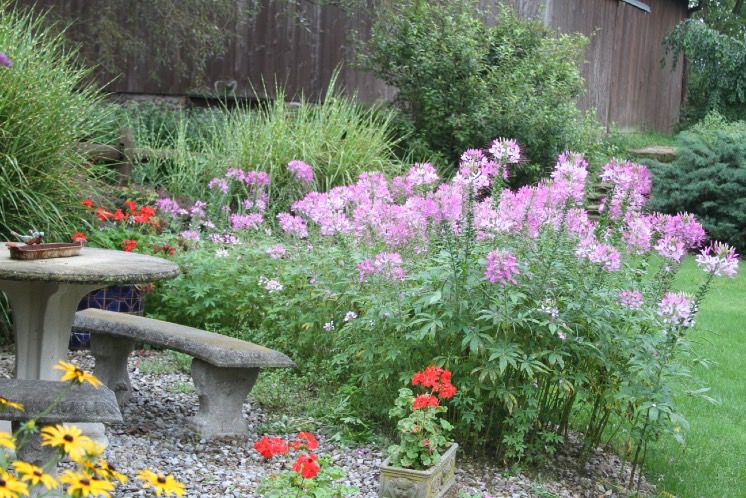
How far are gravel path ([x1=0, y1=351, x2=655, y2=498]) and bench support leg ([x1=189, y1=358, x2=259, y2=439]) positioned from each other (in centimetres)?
5

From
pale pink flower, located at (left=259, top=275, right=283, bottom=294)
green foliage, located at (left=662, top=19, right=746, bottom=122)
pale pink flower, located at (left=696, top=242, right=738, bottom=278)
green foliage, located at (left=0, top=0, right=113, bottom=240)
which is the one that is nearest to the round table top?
pale pink flower, located at (left=259, top=275, right=283, bottom=294)

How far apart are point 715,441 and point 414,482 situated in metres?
2.10

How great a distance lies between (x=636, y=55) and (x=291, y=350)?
14764 mm

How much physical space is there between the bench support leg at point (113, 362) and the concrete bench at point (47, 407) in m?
1.43

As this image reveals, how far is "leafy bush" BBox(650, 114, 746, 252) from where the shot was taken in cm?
1145

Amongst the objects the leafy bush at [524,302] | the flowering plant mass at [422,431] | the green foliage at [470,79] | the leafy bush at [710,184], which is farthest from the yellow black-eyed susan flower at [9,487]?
the leafy bush at [710,184]

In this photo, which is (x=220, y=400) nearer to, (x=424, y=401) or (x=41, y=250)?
(x=41, y=250)

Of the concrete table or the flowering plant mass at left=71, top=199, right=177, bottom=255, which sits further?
the flowering plant mass at left=71, top=199, right=177, bottom=255

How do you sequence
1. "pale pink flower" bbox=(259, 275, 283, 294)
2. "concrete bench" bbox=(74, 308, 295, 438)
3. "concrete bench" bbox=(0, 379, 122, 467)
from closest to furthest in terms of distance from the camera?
"concrete bench" bbox=(0, 379, 122, 467) < "concrete bench" bbox=(74, 308, 295, 438) < "pale pink flower" bbox=(259, 275, 283, 294)

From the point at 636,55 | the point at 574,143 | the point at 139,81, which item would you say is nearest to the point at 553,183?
the point at 574,143

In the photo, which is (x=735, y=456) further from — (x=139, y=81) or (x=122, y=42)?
(x=139, y=81)

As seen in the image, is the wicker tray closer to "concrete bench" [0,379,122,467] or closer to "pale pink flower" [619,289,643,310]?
"concrete bench" [0,379,122,467]

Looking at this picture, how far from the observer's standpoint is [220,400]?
14.3ft

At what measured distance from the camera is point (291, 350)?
5500 millimetres
